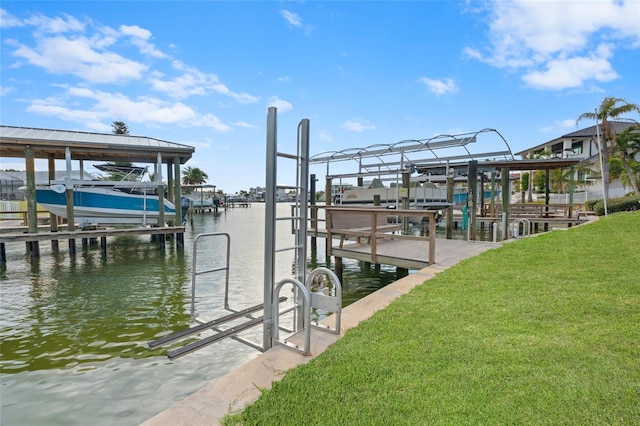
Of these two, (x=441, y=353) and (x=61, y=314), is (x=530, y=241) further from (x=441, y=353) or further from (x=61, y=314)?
(x=61, y=314)

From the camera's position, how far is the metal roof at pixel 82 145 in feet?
39.9

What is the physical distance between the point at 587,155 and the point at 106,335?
152 feet

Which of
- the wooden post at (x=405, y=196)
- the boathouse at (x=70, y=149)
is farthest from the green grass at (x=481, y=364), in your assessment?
the boathouse at (x=70, y=149)

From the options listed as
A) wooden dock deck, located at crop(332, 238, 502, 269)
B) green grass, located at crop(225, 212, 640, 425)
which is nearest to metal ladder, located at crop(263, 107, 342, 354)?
green grass, located at crop(225, 212, 640, 425)

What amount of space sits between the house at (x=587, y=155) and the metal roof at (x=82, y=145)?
99.4ft

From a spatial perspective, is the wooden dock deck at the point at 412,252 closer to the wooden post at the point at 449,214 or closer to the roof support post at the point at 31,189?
the wooden post at the point at 449,214

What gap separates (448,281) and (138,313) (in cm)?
555

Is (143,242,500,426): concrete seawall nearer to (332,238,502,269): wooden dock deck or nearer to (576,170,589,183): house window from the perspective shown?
(332,238,502,269): wooden dock deck

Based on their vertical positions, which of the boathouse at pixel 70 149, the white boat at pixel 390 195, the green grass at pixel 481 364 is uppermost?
the boathouse at pixel 70 149

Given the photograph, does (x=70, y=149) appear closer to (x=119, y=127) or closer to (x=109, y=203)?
(x=109, y=203)

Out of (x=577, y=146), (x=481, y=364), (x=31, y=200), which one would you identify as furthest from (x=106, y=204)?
(x=577, y=146)

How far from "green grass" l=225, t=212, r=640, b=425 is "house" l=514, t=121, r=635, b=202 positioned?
1244 inches

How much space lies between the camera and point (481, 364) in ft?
8.98

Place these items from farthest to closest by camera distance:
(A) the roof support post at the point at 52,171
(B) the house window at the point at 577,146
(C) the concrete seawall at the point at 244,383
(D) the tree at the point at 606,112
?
(B) the house window at the point at 577,146, (D) the tree at the point at 606,112, (A) the roof support post at the point at 52,171, (C) the concrete seawall at the point at 244,383
